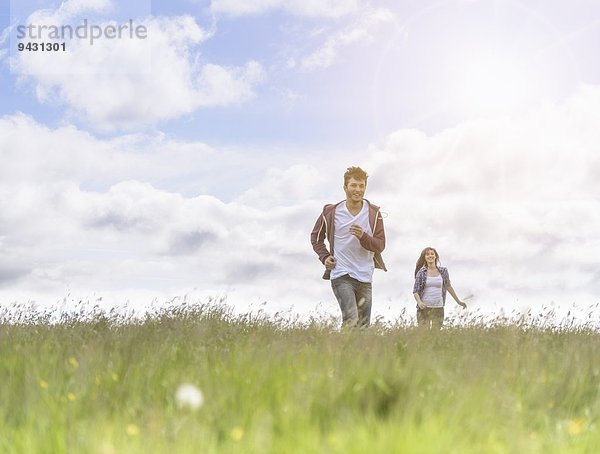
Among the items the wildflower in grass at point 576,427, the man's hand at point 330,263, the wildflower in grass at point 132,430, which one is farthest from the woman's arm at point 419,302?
the wildflower in grass at point 132,430

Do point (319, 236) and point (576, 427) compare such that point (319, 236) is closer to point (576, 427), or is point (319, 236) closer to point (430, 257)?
point (430, 257)

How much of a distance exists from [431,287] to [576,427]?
7816mm

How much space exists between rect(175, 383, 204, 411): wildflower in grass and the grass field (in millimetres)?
15

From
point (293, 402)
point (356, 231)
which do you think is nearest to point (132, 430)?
point (293, 402)

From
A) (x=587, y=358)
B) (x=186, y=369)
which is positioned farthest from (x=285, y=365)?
(x=587, y=358)

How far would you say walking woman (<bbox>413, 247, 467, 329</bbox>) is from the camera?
11.7 metres

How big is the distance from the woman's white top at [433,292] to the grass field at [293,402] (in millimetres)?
5942

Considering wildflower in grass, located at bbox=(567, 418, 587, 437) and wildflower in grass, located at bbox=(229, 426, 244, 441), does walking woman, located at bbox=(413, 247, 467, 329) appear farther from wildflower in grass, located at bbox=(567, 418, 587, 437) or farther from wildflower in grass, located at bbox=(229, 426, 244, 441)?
wildflower in grass, located at bbox=(229, 426, 244, 441)

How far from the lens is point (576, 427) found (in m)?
3.99

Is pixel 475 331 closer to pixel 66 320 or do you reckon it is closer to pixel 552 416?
pixel 552 416

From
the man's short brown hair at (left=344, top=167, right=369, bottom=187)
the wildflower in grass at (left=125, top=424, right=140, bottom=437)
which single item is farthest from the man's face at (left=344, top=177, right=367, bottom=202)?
the wildflower in grass at (left=125, top=424, right=140, bottom=437)

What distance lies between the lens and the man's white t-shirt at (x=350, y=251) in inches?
372

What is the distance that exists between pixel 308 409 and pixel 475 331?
511 cm

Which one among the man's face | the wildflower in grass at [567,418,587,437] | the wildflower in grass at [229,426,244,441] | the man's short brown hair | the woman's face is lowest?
the wildflower in grass at [567,418,587,437]
